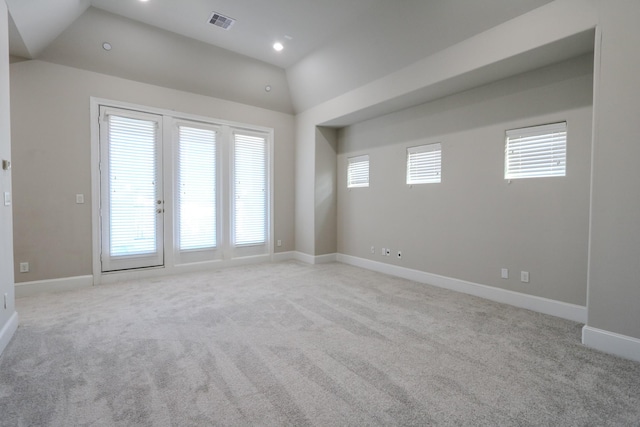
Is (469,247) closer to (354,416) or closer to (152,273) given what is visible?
(354,416)

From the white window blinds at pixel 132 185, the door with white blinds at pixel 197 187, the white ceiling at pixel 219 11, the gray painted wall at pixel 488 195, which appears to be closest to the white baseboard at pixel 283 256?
the door with white blinds at pixel 197 187

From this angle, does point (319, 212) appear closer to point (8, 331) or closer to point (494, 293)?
point (494, 293)

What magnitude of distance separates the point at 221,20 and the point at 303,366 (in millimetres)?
4324

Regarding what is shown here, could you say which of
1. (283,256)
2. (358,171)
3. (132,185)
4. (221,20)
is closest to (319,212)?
(358,171)

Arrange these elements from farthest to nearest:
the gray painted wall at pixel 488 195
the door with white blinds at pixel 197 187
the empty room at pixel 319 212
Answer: the door with white blinds at pixel 197 187
the gray painted wall at pixel 488 195
the empty room at pixel 319 212

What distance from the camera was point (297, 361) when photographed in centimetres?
234

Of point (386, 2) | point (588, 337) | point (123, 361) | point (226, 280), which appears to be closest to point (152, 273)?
point (226, 280)

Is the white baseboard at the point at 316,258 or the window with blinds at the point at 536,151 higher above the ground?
the window with blinds at the point at 536,151

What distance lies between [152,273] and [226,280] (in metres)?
1.25

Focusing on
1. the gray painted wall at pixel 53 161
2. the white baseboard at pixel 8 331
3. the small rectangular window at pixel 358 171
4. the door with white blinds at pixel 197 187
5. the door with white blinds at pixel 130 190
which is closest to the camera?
the white baseboard at pixel 8 331

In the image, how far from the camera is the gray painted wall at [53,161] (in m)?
3.87

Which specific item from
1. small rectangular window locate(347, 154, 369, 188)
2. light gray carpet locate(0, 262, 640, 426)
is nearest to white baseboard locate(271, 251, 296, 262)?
small rectangular window locate(347, 154, 369, 188)

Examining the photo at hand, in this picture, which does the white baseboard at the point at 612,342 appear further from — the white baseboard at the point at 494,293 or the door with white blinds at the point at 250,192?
the door with white blinds at the point at 250,192

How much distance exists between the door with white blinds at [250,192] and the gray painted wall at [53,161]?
190cm
